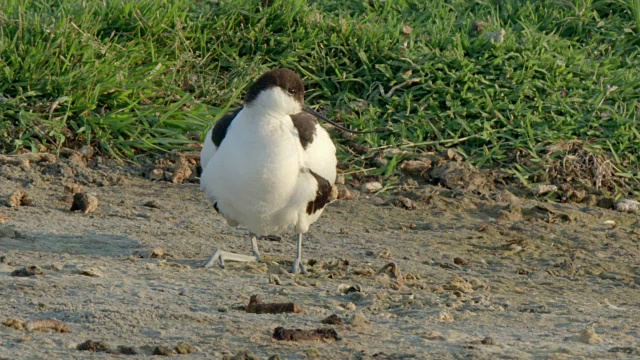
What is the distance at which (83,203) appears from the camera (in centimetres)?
621

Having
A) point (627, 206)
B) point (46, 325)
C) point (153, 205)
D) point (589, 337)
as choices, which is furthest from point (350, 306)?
Answer: point (627, 206)

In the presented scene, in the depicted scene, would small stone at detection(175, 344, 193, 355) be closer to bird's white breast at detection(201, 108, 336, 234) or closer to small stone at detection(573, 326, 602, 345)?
small stone at detection(573, 326, 602, 345)

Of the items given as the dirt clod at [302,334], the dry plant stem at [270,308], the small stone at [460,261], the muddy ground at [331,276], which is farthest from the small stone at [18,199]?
the dirt clod at [302,334]

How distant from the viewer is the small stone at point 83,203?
6.21 m

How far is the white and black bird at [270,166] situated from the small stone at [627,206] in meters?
2.06

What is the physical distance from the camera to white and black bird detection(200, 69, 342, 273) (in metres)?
5.33

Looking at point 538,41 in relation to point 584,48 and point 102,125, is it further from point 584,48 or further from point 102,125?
point 102,125

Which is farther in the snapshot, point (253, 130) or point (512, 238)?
point (512, 238)

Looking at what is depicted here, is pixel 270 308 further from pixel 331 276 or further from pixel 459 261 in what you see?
pixel 459 261

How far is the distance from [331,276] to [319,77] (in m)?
2.63

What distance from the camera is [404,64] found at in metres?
7.71

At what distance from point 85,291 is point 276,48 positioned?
3550mm

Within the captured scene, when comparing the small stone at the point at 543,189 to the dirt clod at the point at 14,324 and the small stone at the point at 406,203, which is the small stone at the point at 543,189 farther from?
the dirt clod at the point at 14,324

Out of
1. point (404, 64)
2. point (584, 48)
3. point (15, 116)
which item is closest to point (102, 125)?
point (15, 116)
